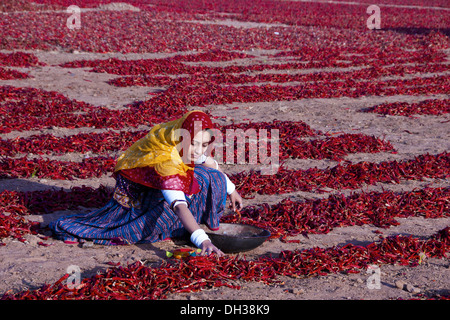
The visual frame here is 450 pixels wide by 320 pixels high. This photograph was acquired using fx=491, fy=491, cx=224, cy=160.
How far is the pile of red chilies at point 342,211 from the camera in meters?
5.23

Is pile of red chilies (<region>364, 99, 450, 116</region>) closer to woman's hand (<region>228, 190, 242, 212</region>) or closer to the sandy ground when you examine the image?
the sandy ground

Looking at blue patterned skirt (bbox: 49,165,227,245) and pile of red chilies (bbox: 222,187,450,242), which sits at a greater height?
blue patterned skirt (bbox: 49,165,227,245)

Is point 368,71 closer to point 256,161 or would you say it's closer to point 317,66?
point 317,66

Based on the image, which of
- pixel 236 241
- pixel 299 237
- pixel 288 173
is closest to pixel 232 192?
pixel 236 241

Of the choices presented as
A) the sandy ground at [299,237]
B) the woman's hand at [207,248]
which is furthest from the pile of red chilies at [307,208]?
the woman's hand at [207,248]

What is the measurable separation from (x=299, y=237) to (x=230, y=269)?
4.10 ft

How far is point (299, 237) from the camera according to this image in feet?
16.6

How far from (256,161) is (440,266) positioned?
357cm

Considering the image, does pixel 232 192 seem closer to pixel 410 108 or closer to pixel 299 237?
pixel 299 237

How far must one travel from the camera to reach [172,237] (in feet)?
15.8

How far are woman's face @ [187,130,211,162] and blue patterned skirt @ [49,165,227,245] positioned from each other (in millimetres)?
483

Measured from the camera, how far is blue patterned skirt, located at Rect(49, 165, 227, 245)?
4.55 m

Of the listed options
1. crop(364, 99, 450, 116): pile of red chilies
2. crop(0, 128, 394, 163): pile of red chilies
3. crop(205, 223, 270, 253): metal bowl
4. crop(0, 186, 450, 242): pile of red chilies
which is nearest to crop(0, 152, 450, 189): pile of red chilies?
crop(0, 128, 394, 163): pile of red chilies

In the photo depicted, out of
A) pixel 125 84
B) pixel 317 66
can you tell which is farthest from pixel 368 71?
pixel 125 84
